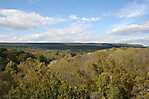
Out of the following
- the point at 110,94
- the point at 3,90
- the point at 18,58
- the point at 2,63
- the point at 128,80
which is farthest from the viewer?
the point at 18,58

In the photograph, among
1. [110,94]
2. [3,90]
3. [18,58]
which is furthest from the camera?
[18,58]

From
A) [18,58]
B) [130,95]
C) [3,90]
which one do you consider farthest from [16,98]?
[18,58]

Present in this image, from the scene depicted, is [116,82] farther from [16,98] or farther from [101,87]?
[16,98]

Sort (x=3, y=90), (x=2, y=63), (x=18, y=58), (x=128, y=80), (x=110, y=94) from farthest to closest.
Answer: (x=18, y=58)
(x=2, y=63)
(x=3, y=90)
(x=128, y=80)
(x=110, y=94)

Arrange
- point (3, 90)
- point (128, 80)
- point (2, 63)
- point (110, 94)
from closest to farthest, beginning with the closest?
point (110, 94) < point (128, 80) < point (3, 90) < point (2, 63)

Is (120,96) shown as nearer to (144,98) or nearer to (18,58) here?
(144,98)

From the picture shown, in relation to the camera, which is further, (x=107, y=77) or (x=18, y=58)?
(x=18, y=58)

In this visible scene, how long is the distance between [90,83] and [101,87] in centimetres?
302

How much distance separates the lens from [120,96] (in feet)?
100

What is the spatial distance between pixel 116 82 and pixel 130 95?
192 centimetres

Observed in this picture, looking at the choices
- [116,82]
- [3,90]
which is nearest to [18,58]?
[3,90]

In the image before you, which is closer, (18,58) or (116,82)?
(116,82)

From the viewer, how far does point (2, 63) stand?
8606cm

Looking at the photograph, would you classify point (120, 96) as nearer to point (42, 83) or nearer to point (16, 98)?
point (42, 83)
